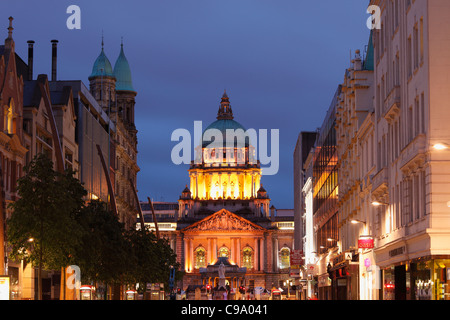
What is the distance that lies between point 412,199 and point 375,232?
545 inches

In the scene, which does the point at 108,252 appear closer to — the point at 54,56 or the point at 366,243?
the point at 366,243

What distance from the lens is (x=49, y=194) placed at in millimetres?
48938

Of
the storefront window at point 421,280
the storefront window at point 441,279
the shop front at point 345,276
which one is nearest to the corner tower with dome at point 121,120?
the shop front at point 345,276

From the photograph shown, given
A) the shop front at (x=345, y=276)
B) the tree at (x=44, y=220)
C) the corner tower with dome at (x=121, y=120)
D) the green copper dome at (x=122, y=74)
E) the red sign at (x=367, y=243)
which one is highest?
the green copper dome at (x=122, y=74)

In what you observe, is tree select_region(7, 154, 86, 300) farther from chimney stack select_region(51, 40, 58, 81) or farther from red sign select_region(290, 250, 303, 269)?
red sign select_region(290, 250, 303, 269)

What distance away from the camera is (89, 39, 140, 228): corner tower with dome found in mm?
130250

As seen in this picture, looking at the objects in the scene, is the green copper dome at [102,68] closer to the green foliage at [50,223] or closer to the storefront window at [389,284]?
the green foliage at [50,223]

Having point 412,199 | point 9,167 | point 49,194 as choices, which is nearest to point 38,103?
point 9,167

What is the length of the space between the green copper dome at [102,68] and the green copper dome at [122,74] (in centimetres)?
1455

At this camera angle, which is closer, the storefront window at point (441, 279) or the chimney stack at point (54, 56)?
the storefront window at point (441, 279)

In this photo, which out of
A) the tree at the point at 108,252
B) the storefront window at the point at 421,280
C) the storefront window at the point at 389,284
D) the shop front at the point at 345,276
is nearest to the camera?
the storefront window at the point at 421,280

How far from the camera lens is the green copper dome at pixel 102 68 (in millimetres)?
143238

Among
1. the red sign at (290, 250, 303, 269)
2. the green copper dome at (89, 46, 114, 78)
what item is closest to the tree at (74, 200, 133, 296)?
the red sign at (290, 250, 303, 269)

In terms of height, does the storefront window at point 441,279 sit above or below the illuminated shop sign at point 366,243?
below
